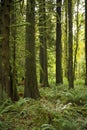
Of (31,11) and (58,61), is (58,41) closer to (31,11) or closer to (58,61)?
(58,61)

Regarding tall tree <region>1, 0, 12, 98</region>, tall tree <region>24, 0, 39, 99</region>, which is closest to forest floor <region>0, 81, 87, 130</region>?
tall tree <region>1, 0, 12, 98</region>

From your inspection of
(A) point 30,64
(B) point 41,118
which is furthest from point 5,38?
(B) point 41,118

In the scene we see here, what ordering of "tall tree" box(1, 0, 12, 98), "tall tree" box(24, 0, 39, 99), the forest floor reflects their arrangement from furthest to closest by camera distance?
1. "tall tree" box(24, 0, 39, 99)
2. "tall tree" box(1, 0, 12, 98)
3. the forest floor

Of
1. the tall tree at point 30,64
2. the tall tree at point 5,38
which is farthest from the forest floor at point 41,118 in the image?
the tall tree at point 30,64

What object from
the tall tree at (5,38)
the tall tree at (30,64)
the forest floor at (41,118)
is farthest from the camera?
the tall tree at (30,64)

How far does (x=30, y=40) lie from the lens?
10117 millimetres

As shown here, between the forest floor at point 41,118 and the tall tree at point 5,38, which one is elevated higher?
the tall tree at point 5,38

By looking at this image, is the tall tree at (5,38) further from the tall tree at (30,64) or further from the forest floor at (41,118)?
the tall tree at (30,64)

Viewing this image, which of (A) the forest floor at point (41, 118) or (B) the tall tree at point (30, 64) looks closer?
(A) the forest floor at point (41, 118)

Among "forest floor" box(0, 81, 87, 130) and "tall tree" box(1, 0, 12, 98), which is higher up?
"tall tree" box(1, 0, 12, 98)

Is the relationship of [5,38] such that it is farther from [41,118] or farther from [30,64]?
[41,118]

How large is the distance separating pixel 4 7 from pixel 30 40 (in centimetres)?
239

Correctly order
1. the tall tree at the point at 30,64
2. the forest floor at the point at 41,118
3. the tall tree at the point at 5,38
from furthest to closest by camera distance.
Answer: the tall tree at the point at 30,64
the tall tree at the point at 5,38
the forest floor at the point at 41,118

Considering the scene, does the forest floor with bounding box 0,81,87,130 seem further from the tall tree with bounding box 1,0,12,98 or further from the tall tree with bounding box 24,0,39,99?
the tall tree with bounding box 24,0,39,99
